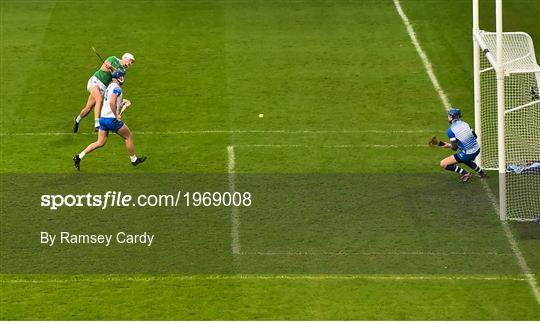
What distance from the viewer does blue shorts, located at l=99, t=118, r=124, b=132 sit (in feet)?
84.1

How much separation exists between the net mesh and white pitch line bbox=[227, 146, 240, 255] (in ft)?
16.4

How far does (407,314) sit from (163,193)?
22.1ft

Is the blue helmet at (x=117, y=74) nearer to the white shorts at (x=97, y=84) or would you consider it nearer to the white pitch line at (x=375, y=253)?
the white shorts at (x=97, y=84)

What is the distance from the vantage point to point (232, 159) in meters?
26.5

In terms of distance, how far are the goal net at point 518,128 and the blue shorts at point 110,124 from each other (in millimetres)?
7139

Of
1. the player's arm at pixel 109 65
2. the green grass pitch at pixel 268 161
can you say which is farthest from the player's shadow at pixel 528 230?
the player's arm at pixel 109 65

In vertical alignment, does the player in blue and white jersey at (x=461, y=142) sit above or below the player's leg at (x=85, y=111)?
above

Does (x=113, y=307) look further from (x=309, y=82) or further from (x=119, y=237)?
(x=309, y=82)

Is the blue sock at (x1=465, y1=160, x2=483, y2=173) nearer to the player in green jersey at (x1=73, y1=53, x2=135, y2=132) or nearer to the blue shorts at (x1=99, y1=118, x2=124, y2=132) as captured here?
the blue shorts at (x1=99, y1=118, x2=124, y2=132)

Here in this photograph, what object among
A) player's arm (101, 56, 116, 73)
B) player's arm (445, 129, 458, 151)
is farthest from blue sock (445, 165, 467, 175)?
player's arm (101, 56, 116, 73)

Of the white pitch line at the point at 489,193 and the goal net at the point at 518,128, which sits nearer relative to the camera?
the white pitch line at the point at 489,193

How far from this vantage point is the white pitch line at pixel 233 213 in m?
22.6

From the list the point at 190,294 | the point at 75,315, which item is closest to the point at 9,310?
the point at 75,315

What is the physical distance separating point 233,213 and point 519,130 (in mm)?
6518
